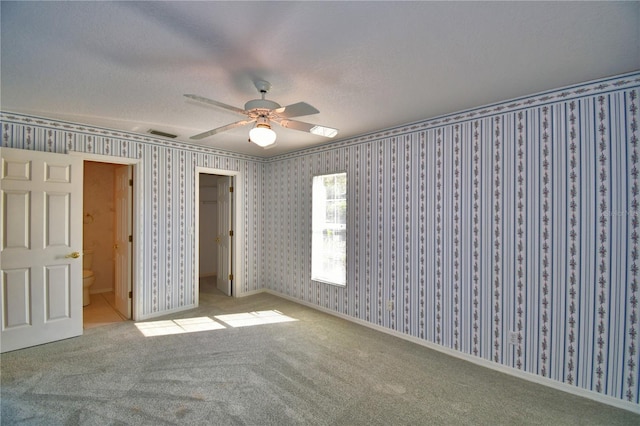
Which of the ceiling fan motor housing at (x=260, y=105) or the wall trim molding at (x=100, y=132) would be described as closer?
the ceiling fan motor housing at (x=260, y=105)

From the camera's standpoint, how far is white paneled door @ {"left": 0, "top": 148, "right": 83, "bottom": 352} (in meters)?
2.95

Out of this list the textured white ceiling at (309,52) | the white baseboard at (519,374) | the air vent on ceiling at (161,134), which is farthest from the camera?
the air vent on ceiling at (161,134)

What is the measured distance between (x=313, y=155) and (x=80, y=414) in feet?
12.3

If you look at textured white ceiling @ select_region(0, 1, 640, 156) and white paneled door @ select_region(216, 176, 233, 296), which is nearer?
textured white ceiling @ select_region(0, 1, 640, 156)

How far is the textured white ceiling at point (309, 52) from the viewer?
5.00ft

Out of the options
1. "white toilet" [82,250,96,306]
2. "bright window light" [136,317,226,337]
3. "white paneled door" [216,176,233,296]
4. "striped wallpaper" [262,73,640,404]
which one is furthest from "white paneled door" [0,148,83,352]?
"striped wallpaper" [262,73,640,404]

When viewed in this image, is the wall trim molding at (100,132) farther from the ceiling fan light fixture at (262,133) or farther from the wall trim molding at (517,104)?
the ceiling fan light fixture at (262,133)

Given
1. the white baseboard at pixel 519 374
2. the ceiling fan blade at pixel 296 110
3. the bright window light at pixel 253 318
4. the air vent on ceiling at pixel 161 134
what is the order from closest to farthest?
1. the ceiling fan blade at pixel 296 110
2. the white baseboard at pixel 519 374
3. the air vent on ceiling at pixel 161 134
4. the bright window light at pixel 253 318

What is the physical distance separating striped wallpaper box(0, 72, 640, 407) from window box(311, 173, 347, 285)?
13 centimetres

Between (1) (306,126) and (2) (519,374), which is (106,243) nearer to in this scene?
(1) (306,126)

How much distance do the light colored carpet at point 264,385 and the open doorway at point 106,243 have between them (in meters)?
0.69

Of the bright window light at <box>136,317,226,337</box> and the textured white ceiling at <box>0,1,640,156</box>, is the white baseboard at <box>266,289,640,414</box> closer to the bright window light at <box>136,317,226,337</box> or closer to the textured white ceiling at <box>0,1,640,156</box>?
the bright window light at <box>136,317,226,337</box>

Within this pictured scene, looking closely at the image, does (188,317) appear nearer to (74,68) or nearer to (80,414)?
(80,414)

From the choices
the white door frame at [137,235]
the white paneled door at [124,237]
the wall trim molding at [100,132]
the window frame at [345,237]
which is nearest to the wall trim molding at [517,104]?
the window frame at [345,237]
